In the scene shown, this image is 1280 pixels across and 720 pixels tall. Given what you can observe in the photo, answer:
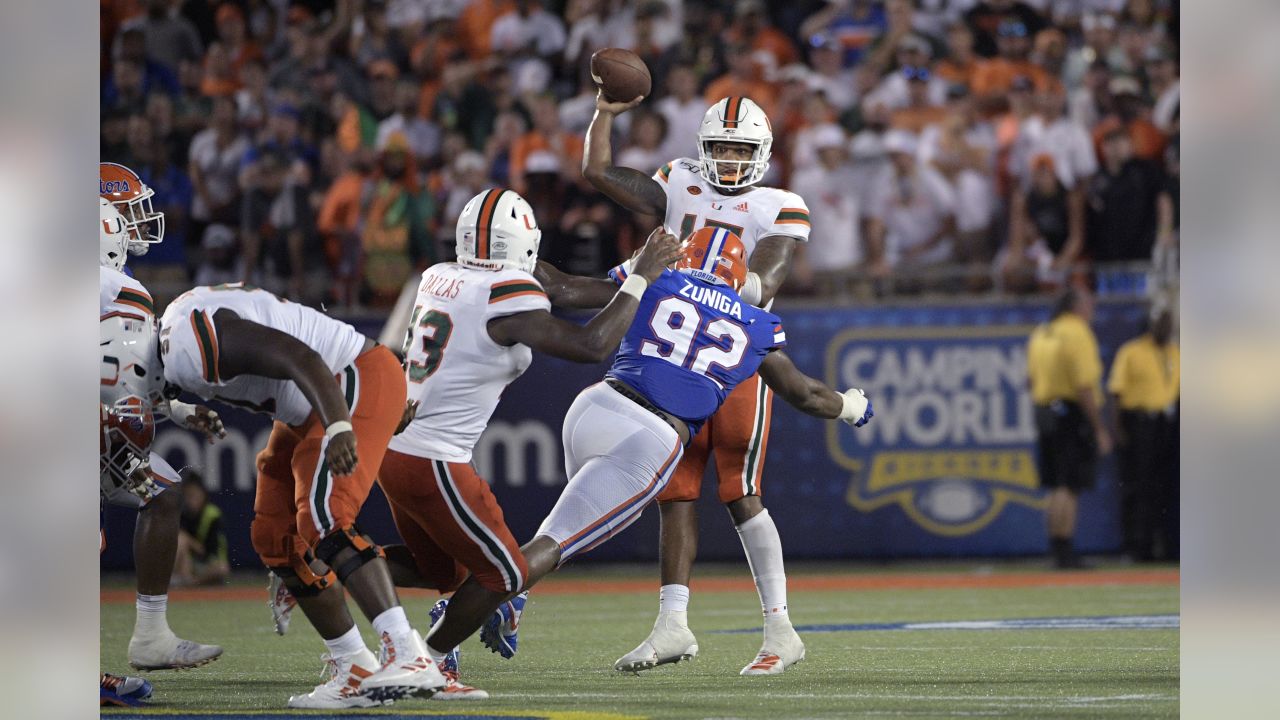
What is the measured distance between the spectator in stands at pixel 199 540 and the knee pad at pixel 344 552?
529 centimetres

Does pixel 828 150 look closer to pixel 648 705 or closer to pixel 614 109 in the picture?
pixel 614 109

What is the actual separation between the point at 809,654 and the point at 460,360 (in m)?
2.15

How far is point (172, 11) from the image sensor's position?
41.6 ft

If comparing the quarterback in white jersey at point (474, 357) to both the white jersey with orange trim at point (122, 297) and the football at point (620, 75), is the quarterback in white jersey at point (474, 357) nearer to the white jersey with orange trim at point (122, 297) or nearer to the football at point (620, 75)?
the white jersey with orange trim at point (122, 297)

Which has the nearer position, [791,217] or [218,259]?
[791,217]

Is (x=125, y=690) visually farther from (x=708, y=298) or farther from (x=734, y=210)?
(x=734, y=210)

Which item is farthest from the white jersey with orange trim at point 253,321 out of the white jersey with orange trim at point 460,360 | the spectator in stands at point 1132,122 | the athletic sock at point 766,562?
the spectator in stands at point 1132,122

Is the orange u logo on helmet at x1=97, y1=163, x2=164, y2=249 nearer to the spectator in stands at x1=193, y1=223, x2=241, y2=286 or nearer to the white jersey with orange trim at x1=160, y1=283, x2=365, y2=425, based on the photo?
the white jersey with orange trim at x1=160, y1=283, x2=365, y2=425

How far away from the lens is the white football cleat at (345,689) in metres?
4.81

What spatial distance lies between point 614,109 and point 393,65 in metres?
6.34

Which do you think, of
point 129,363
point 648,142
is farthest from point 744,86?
point 129,363

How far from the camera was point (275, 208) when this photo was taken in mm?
11250
